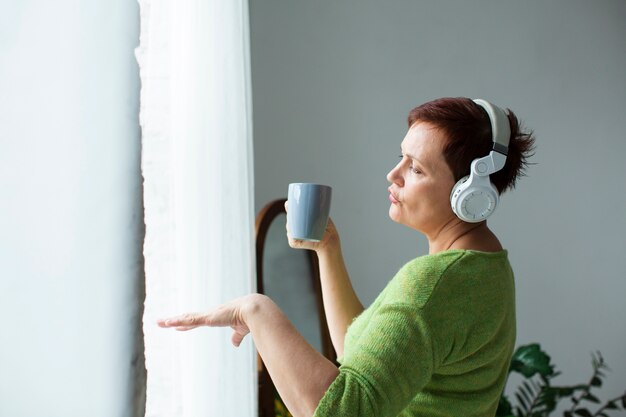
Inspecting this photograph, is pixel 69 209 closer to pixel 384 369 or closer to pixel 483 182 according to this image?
pixel 384 369

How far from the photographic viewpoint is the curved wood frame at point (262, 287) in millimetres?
1531

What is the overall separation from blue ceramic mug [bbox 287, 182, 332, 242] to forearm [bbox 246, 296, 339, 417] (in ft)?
0.62

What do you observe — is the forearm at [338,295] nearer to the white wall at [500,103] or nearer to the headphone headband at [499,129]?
the headphone headband at [499,129]

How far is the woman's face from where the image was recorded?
0.91 m

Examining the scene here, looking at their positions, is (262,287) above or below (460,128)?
below

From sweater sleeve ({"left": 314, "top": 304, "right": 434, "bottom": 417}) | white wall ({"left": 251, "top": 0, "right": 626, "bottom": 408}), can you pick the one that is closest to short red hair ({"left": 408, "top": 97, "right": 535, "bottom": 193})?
sweater sleeve ({"left": 314, "top": 304, "right": 434, "bottom": 417})

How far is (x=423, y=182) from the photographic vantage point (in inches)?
36.3

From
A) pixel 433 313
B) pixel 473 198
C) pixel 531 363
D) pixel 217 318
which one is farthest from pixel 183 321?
pixel 531 363

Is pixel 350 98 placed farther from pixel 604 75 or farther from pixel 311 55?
pixel 604 75

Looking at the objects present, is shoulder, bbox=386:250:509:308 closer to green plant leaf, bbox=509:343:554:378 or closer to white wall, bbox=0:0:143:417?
white wall, bbox=0:0:143:417

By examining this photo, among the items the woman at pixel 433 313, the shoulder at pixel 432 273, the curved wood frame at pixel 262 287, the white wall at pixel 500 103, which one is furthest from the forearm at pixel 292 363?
the white wall at pixel 500 103

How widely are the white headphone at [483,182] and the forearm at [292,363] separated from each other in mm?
293

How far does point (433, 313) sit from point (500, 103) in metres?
2.00

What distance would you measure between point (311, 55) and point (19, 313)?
5.93 feet
